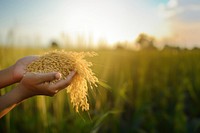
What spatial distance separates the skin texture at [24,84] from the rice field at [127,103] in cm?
40

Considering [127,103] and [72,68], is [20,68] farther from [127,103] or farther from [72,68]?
[127,103]

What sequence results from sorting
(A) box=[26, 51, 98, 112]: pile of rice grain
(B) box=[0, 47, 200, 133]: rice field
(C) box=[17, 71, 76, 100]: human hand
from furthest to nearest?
1. (B) box=[0, 47, 200, 133]: rice field
2. (A) box=[26, 51, 98, 112]: pile of rice grain
3. (C) box=[17, 71, 76, 100]: human hand

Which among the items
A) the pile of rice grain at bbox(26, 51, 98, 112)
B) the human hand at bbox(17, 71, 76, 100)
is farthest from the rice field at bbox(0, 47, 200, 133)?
the human hand at bbox(17, 71, 76, 100)

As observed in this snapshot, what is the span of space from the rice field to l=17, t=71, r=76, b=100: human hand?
1.31 ft

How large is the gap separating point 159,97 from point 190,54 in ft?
6.15

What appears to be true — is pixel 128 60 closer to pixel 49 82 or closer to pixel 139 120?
pixel 139 120

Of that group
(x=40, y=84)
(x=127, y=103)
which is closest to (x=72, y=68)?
(x=40, y=84)

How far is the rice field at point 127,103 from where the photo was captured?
2.95 m

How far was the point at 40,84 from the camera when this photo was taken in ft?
4.83

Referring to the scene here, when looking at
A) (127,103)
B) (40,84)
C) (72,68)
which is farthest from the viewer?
(127,103)

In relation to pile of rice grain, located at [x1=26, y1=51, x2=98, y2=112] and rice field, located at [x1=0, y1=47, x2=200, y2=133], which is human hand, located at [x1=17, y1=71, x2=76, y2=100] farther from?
rice field, located at [x1=0, y1=47, x2=200, y2=133]

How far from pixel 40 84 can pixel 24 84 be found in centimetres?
8

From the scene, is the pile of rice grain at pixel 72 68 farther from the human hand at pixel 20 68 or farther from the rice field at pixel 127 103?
the rice field at pixel 127 103

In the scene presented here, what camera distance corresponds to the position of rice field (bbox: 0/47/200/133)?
116 inches
